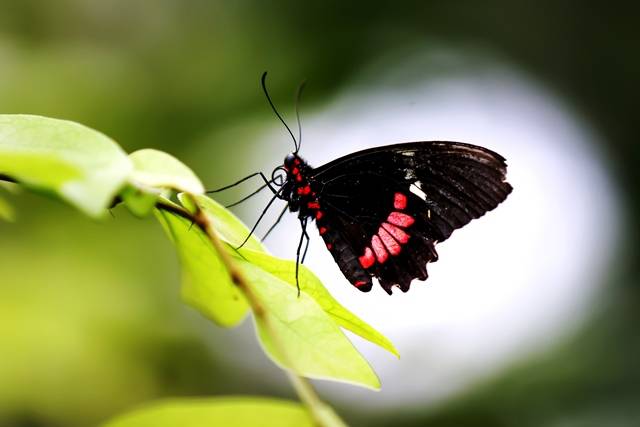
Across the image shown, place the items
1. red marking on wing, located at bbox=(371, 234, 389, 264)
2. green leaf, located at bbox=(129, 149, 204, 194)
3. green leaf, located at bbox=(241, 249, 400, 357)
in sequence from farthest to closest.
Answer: red marking on wing, located at bbox=(371, 234, 389, 264), green leaf, located at bbox=(241, 249, 400, 357), green leaf, located at bbox=(129, 149, 204, 194)

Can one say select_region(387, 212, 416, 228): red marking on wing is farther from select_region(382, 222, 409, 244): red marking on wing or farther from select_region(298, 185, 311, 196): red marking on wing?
select_region(298, 185, 311, 196): red marking on wing

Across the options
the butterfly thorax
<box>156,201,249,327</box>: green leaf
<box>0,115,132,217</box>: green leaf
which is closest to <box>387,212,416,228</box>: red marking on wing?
the butterfly thorax

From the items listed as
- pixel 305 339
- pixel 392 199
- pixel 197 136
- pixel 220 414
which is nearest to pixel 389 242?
pixel 392 199

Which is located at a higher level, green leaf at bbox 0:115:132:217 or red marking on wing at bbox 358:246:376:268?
red marking on wing at bbox 358:246:376:268

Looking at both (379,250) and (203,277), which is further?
(379,250)

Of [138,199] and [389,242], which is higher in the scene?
[389,242]

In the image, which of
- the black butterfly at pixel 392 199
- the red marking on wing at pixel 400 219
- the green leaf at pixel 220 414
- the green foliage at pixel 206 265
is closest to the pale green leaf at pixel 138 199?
the green foliage at pixel 206 265

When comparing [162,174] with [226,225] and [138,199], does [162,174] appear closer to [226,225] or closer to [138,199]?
[138,199]
